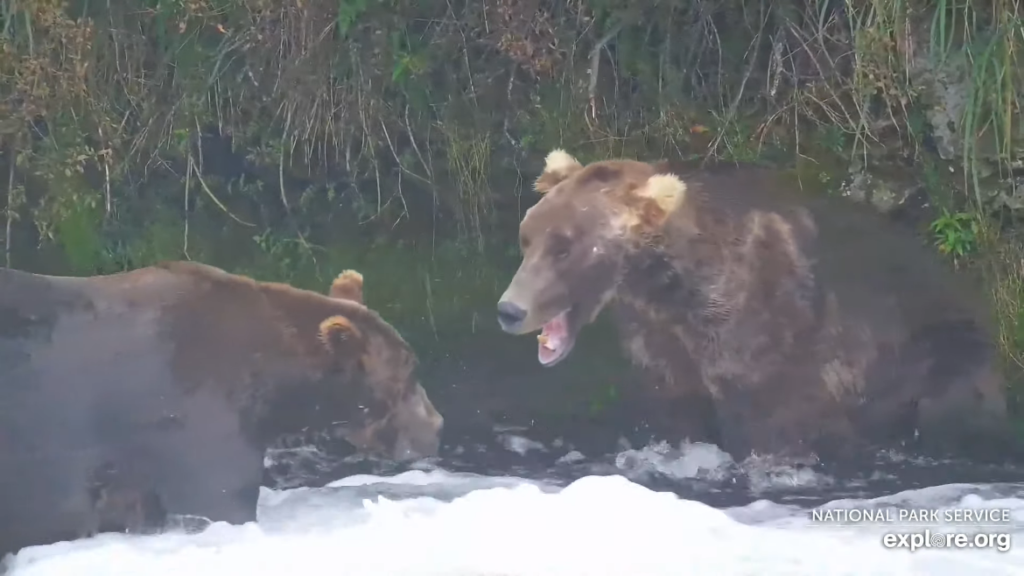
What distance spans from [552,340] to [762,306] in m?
0.70

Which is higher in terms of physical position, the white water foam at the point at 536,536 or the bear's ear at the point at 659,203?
the bear's ear at the point at 659,203

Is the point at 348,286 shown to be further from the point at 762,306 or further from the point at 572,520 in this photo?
the point at 762,306

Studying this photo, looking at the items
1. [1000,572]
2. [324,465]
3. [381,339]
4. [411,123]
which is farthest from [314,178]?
[1000,572]

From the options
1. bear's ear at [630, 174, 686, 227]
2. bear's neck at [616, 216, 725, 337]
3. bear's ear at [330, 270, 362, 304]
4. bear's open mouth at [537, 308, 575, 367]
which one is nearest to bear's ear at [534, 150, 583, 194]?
bear's ear at [630, 174, 686, 227]

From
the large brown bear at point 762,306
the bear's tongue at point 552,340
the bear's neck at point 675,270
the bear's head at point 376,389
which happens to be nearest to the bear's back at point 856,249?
the large brown bear at point 762,306

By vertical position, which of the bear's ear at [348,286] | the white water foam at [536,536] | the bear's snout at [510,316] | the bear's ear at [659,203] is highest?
the bear's ear at [659,203]

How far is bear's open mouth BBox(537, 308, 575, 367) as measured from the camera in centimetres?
314

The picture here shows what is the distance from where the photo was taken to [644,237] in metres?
3.14

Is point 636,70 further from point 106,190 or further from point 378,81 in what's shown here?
point 106,190

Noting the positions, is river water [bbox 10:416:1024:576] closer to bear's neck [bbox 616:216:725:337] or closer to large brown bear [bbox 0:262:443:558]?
large brown bear [bbox 0:262:443:558]

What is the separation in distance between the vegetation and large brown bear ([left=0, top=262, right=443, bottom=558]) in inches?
4.5

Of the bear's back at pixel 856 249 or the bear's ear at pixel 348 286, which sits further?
the bear's ear at pixel 348 286

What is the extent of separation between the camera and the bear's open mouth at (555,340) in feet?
10.3

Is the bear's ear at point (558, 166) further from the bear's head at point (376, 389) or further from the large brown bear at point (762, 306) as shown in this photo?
the bear's head at point (376, 389)
